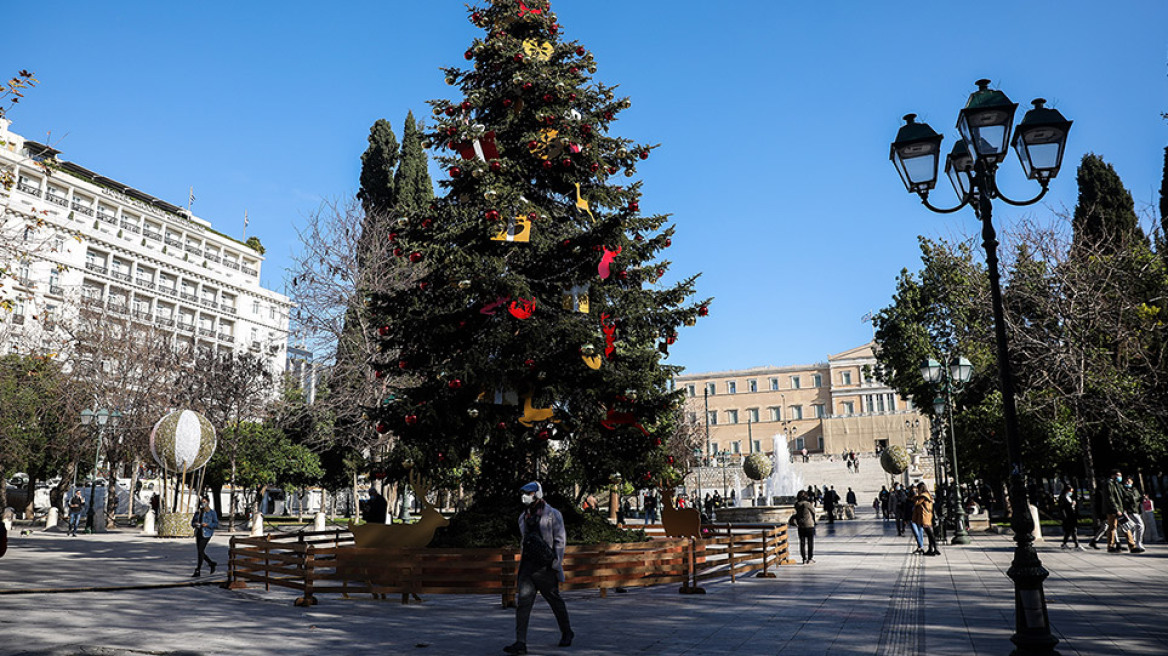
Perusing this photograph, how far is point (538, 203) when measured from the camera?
1566 centimetres

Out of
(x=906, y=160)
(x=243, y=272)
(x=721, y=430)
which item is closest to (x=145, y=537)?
(x=906, y=160)

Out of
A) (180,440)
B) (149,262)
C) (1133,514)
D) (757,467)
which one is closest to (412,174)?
(180,440)

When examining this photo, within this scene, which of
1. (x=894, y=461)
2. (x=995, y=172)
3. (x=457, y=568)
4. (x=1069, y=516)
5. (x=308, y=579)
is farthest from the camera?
(x=894, y=461)

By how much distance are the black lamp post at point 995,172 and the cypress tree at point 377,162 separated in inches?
1226

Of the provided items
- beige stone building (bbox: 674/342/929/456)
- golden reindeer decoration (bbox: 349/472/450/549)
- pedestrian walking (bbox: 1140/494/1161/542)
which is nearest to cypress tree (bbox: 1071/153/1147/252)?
pedestrian walking (bbox: 1140/494/1161/542)

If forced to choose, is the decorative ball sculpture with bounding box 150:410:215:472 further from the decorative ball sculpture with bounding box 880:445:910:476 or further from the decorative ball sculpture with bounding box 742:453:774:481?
the decorative ball sculpture with bounding box 880:445:910:476

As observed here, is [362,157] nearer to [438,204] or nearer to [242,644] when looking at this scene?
[438,204]

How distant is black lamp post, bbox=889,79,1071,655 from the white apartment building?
4868 centimetres

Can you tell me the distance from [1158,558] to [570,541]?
1138 centimetres

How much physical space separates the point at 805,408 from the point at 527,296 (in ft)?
314

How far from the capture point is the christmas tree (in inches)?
539

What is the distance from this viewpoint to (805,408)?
341 feet

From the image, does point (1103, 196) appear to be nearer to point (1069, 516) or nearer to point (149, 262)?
point (1069, 516)

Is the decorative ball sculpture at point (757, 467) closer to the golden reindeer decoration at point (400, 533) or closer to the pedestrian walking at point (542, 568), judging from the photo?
the golden reindeer decoration at point (400, 533)
